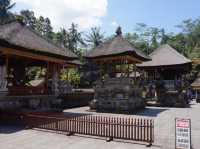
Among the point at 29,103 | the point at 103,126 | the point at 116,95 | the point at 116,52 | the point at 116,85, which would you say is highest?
the point at 116,52

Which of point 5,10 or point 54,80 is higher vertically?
point 5,10

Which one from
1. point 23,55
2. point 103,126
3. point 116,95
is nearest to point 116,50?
point 116,95

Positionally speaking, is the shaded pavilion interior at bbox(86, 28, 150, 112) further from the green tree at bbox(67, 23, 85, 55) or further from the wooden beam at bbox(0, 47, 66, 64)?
the green tree at bbox(67, 23, 85, 55)

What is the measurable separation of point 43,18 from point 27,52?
65758mm

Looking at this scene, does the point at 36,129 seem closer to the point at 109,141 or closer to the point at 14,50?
the point at 109,141

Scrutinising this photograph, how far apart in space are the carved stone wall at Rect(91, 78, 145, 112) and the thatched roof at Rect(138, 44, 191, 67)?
28.9ft

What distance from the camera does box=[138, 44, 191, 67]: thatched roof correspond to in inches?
1179

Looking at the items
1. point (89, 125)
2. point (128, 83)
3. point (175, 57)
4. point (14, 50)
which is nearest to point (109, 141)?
point (89, 125)

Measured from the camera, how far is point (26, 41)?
664 inches

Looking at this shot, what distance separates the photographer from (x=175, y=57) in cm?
3117

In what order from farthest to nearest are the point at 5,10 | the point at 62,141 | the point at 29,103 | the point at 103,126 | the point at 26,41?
1. the point at 5,10
2. the point at 29,103
3. the point at 26,41
4. the point at 103,126
5. the point at 62,141

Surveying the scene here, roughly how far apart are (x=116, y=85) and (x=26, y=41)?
8.46m

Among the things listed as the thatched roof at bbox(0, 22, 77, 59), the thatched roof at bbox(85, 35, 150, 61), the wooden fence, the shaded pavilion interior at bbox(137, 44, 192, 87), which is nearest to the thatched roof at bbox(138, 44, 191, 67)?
the shaded pavilion interior at bbox(137, 44, 192, 87)

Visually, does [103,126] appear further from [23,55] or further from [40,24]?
[40,24]
